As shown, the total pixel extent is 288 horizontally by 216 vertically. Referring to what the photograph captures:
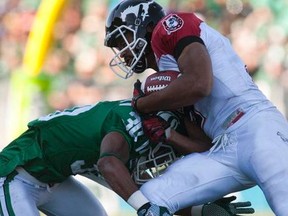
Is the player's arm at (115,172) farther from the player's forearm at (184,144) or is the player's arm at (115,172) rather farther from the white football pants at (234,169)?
the player's forearm at (184,144)

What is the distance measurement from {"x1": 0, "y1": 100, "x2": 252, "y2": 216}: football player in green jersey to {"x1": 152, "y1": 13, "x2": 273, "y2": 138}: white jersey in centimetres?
14

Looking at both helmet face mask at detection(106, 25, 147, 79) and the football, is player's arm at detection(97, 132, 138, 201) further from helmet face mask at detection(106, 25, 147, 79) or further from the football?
helmet face mask at detection(106, 25, 147, 79)

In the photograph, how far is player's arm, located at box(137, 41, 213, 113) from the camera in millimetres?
2582

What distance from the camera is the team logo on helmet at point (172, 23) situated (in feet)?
8.87

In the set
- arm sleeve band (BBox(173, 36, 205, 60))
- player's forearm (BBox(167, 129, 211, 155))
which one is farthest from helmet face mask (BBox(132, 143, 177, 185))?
arm sleeve band (BBox(173, 36, 205, 60))

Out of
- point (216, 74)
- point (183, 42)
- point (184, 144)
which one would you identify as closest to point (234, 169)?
point (184, 144)

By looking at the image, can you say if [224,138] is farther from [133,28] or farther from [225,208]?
[133,28]

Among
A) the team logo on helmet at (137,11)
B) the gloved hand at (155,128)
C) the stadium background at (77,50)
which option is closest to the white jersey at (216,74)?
the gloved hand at (155,128)

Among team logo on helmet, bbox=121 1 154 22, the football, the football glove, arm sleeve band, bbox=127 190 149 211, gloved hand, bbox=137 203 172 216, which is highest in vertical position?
team logo on helmet, bbox=121 1 154 22

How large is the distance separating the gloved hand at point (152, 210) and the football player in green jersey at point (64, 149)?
27 cm

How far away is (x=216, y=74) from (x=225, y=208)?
0.49 m

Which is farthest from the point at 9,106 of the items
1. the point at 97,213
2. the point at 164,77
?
the point at 164,77

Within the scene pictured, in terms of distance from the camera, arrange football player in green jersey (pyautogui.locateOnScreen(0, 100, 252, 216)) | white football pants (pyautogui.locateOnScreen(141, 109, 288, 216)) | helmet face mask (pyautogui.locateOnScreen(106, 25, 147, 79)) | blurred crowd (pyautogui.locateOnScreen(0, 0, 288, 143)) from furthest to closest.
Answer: blurred crowd (pyautogui.locateOnScreen(0, 0, 288, 143))
helmet face mask (pyautogui.locateOnScreen(106, 25, 147, 79))
football player in green jersey (pyautogui.locateOnScreen(0, 100, 252, 216))
white football pants (pyautogui.locateOnScreen(141, 109, 288, 216))

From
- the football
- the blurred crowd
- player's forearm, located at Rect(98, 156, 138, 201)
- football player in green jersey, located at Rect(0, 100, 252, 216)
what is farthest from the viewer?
the blurred crowd
